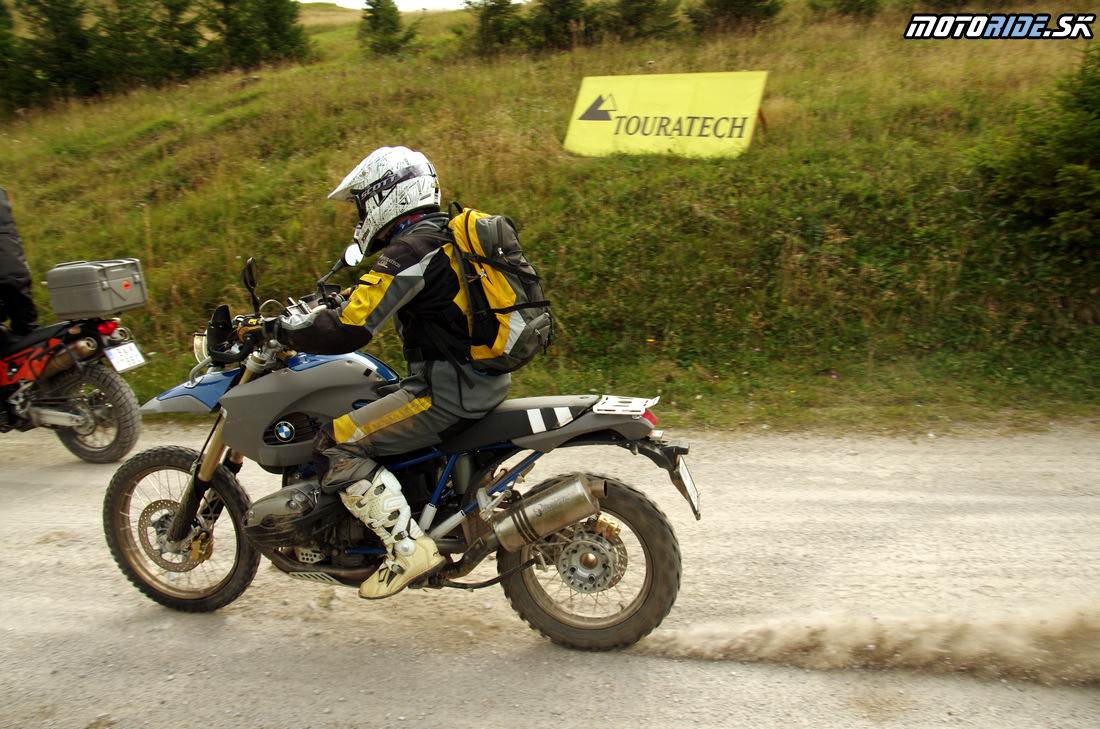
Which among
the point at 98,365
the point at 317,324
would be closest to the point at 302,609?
the point at 317,324

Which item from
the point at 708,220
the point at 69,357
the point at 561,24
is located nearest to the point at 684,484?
the point at 69,357

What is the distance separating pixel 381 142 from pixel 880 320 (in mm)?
8376

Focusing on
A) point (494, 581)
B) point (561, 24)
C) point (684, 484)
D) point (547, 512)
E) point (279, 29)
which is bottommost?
point (494, 581)

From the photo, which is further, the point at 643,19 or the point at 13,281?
the point at 643,19

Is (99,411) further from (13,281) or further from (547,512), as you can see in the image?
(547,512)

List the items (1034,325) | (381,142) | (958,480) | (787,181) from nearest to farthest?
(958,480) → (1034,325) → (787,181) → (381,142)

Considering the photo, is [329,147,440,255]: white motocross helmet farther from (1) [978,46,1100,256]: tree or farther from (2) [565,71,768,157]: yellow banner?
(2) [565,71,768,157]: yellow banner

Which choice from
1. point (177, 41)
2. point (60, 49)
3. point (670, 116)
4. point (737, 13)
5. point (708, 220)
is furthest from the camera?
point (177, 41)

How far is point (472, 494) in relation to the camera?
133 inches

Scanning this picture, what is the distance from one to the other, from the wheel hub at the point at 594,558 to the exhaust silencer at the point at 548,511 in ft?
0.55

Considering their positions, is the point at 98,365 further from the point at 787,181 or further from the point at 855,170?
the point at 855,170

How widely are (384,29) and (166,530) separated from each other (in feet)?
56.5

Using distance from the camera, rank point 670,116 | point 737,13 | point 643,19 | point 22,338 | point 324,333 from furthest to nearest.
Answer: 1. point 643,19
2. point 737,13
3. point 670,116
4. point 22,338
5. point 324,333

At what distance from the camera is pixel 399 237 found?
3111 mm
